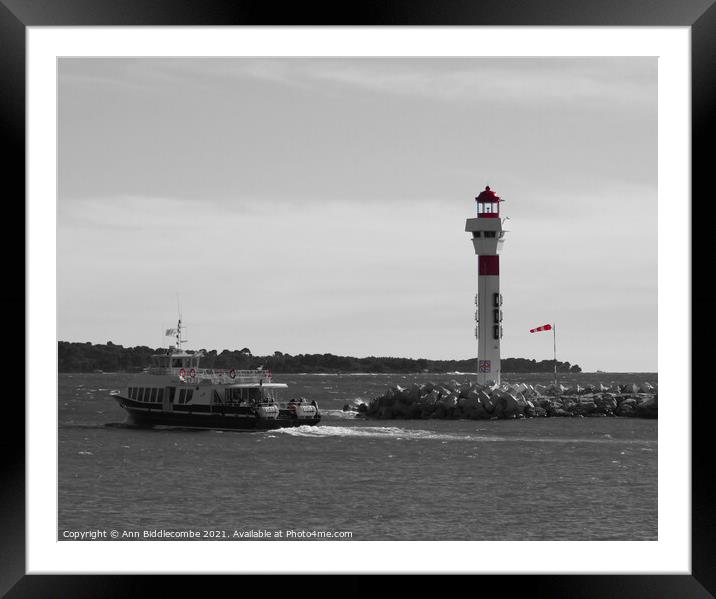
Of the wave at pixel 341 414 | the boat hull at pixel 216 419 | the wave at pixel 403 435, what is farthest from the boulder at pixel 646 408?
the boat hull at pixel 216 419

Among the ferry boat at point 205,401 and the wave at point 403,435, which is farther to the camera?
the ferry boat at point 205,401

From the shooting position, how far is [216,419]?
3055 centimetres

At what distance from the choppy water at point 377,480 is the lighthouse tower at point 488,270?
10.1 feet

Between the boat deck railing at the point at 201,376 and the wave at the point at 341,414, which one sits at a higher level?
the boat deck railing at the point at 201,376

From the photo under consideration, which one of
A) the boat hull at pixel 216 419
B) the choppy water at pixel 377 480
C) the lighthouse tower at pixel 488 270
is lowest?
the choppy water at pixel 377 480

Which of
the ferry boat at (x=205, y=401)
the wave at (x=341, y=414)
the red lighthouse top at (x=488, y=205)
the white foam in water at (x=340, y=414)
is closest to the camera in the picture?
the ferry boat at (x=205, y=401)

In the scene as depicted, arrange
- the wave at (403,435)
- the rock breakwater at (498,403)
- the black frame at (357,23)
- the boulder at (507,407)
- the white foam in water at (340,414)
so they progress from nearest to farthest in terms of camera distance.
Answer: the black frame at (357,23)
the wave at (403,435)
the boulder at (507,407)
the rock breakwater at (498,403)
the white foam in water at (340,414)

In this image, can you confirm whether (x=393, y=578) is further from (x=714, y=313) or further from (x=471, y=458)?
(x=471, y=458)

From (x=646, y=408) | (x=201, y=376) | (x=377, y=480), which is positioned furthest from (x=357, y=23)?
(x=646, y=408)

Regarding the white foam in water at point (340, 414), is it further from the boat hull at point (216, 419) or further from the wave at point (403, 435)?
the boat hull at point (216, 419)

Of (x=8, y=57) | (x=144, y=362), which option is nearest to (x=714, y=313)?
(x=8, y=57)

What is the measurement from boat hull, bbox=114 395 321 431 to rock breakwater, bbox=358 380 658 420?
5.70m

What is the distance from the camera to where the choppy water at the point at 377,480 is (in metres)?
16.8

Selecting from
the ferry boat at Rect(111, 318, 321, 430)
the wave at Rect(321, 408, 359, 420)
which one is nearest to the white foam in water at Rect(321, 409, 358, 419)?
the wave at Rect(321, 408, 359, 420)
